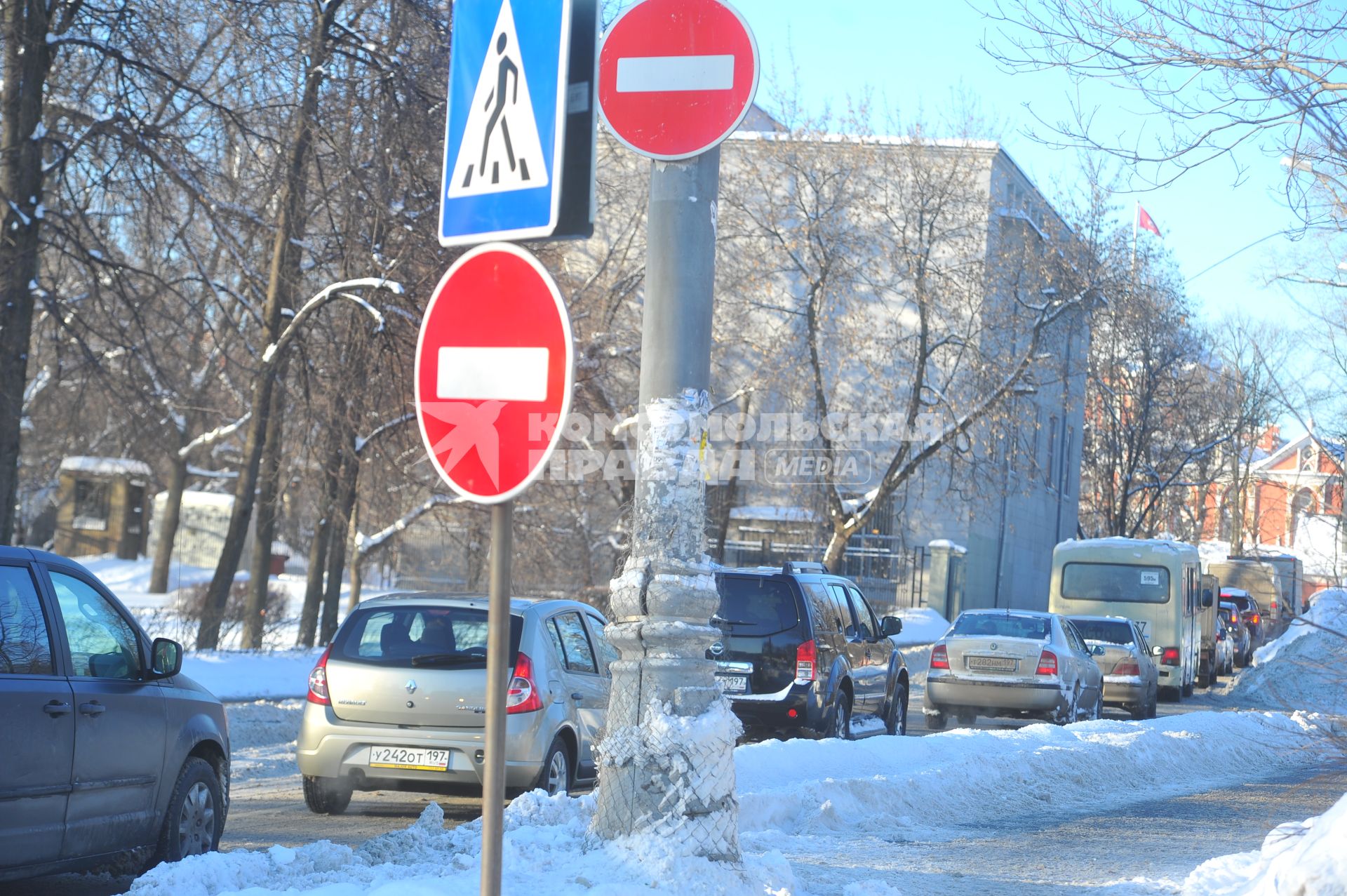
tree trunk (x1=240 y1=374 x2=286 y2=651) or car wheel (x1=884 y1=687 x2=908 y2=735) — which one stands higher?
tree trunk (x1=240 y1=374 x2=286 y2=651)

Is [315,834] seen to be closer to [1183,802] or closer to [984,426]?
[1183,802]

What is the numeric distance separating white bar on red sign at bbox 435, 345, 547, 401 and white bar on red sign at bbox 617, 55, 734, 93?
2.71m

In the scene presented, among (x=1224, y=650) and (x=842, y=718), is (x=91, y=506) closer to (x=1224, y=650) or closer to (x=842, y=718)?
(x=1224, y=650)

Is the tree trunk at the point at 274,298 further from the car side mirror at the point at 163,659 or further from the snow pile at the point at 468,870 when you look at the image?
the snow pile at the point at 468,870

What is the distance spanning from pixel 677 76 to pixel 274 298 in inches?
657

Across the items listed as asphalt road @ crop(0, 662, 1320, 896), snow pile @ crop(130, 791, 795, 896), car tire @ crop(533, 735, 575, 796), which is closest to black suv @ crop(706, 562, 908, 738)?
car tire @ crop(533, 735, 575, 796)

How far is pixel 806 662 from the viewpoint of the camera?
12.8 metres

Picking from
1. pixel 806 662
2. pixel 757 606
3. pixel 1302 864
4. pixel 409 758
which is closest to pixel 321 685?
pixel 409 758

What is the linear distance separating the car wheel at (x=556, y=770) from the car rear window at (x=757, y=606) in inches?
128

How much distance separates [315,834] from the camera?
28.8ft

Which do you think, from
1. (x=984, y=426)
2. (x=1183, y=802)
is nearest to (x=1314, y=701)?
(x=1183, y=802)

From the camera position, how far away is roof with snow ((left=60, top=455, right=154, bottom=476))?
4878 centimetres

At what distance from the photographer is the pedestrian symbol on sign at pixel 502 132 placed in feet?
13.3

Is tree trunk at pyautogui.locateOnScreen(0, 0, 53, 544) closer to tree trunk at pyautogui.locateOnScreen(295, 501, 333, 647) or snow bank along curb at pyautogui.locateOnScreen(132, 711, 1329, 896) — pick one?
tree trunk at pyautogui.locateOnScreen(295, 501, 333, 647)
